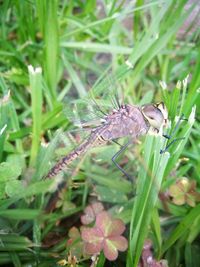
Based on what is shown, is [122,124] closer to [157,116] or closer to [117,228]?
[157,116]

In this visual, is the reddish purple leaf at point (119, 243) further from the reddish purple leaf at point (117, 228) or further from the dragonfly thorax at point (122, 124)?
the dragonfly thorax at point (122, 124)


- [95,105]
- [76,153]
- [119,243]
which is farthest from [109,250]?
[95,105]

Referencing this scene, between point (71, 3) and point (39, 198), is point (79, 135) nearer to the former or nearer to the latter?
point (39, 198)

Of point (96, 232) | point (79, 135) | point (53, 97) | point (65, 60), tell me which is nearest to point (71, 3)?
point (65, 60)

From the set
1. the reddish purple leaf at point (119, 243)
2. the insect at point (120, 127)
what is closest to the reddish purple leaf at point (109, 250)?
the reddish purple leaf at point (119, 243)

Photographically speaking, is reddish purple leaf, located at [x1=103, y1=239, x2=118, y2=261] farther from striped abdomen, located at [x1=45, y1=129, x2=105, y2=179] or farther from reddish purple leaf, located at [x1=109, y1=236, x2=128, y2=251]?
striped abdomen, located at [x1=45, y1=129, x2=105, y2=179]

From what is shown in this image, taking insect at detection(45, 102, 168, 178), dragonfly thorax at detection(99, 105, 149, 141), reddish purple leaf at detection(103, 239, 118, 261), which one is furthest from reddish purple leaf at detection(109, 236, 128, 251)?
dragonfly thorax at detection(99, 105, 149, 141)
